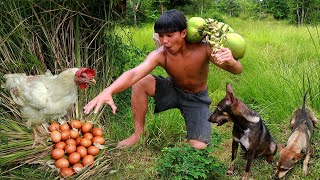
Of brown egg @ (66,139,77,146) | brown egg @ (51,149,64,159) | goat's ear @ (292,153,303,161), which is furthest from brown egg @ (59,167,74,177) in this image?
goat's ear @ (292,153,303,161)

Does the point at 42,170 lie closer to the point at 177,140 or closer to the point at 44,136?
the point at 44,136

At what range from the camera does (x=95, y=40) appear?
161 inches

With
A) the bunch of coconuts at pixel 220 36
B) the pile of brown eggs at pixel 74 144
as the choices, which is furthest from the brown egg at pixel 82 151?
the bunch of coconuts at pixel 220 36

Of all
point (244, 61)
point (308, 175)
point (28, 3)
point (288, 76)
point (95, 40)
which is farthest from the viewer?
point (244, 61)

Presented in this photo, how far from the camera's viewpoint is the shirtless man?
10.1ft

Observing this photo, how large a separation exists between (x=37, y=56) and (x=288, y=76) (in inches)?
107

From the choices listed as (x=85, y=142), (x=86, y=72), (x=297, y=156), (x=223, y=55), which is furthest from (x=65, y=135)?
(x=297, y=156)

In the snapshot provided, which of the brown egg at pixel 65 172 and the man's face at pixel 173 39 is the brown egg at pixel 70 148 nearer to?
the brown egg at pixel 65 172

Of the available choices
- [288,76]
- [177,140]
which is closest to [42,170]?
[177,140]

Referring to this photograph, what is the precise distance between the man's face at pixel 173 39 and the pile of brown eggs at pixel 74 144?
985mm

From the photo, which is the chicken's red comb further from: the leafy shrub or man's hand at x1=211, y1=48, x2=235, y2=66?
man's hand at x1=211, y1=48, x2=235, y2=66

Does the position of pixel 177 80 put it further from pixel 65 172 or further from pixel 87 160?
pixel 65 172

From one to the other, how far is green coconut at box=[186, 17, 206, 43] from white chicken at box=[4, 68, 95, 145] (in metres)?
0.82

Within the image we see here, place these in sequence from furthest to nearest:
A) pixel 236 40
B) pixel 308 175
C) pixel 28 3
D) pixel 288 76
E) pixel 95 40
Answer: pixel 288 76, pixel 95 40, pixel 28 3, pixel 308 175, pixel 236 40
